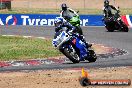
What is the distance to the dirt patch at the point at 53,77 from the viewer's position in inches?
469

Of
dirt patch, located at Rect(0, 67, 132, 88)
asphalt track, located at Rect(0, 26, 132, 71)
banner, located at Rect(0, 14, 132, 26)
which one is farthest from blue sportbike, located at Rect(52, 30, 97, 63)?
banner, located at Rect(0, 14, 132, 26)

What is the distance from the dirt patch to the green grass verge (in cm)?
404

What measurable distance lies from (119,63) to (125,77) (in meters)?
3.54

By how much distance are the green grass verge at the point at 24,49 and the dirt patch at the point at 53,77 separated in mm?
4045

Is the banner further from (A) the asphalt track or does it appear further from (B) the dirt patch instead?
(B) the dirt patch

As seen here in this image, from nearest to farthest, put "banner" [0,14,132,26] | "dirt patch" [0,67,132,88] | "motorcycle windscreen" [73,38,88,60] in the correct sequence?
"dirt patch" [0,67,132,88] < "motorcycle windscreen" [73,38,88,60] < "banner" [0,14,132,26]

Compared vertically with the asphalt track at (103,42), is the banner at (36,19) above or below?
below

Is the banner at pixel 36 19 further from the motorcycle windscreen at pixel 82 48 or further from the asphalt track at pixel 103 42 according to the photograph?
the motorcycle windscreen at pixel 82 48

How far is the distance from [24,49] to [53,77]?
7.65 metres

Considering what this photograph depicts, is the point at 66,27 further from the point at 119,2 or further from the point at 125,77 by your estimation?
the point at 119,2

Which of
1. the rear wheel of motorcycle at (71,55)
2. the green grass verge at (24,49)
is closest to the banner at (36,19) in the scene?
the green grass verge at (24,49)

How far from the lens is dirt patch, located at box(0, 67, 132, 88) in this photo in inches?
469

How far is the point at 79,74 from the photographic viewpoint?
541 inches

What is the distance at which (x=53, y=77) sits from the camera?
1324 cm
